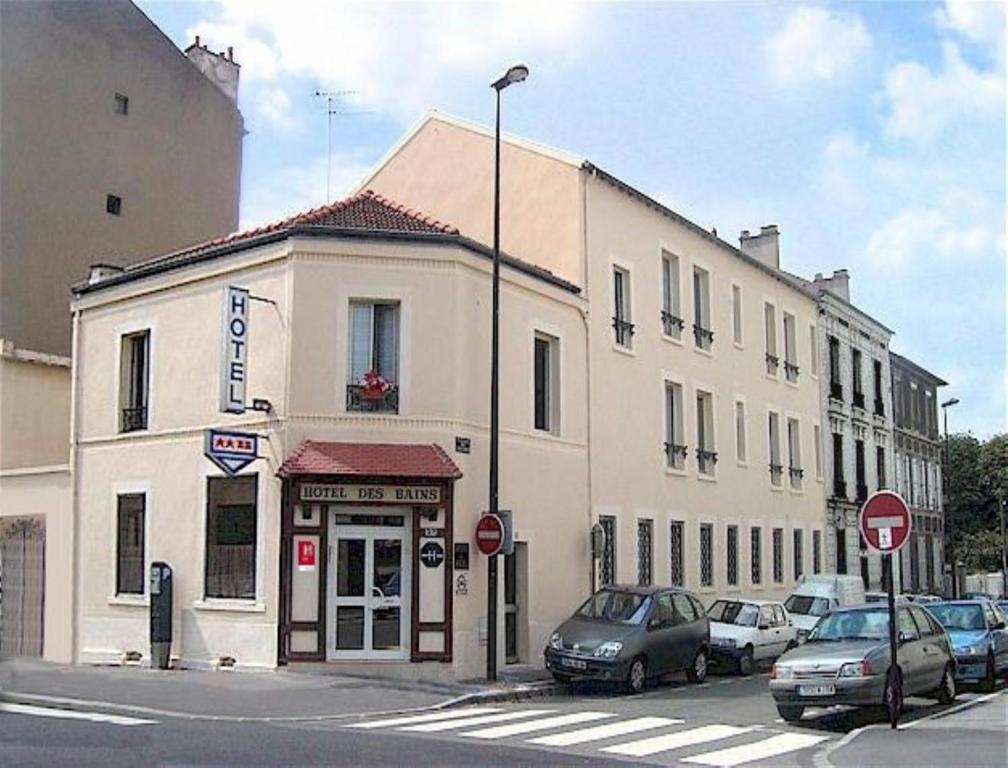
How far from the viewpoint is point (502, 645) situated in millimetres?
21266

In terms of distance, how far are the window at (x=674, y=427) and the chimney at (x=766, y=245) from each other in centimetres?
1180

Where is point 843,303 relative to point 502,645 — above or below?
above

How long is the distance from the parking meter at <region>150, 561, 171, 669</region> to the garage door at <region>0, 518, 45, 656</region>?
397 centimetres

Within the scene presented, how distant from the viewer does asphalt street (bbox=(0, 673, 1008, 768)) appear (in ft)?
37.4

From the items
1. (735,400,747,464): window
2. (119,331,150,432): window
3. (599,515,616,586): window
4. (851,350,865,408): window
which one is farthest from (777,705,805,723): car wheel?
(851,350,865,408): window

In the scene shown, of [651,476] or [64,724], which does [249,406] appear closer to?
[64,724]

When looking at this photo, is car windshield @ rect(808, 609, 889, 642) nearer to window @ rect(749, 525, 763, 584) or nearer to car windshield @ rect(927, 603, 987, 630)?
car windshield @ rect(927, 603, 987, 630)

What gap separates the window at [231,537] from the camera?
65.8 ft

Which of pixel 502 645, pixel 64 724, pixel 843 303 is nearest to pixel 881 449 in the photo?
pixel 843 303

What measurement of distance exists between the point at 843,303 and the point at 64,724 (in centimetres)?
3137

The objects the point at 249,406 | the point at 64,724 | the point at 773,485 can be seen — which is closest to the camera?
the point at 64,724

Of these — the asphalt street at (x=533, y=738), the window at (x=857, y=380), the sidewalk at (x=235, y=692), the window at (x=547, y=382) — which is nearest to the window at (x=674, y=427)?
the window at (x=547, y=382)

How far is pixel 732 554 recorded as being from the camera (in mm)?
30984

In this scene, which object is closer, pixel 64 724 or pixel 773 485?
pixel 64 724
